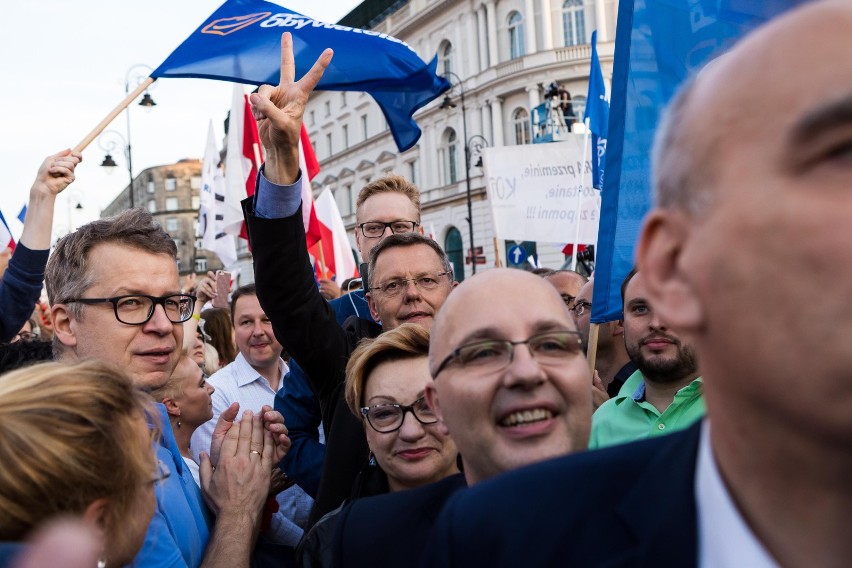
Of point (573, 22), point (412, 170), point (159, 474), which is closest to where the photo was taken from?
point (159, 474)

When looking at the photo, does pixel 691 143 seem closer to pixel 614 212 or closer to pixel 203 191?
pixel 614 212

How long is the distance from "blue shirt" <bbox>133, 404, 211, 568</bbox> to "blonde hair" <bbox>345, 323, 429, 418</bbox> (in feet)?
1.88

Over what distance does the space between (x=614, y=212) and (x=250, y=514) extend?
1920 mm

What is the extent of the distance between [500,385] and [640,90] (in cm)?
205

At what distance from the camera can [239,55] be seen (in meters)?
4.76

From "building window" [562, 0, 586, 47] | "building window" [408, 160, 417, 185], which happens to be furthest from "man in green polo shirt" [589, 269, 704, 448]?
"building window" [408, 160, 417, 185]

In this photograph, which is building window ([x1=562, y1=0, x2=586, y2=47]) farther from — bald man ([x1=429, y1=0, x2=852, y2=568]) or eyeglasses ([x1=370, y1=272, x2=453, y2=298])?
bald man ([x1=429, y1=0, x2=852, y2=568])

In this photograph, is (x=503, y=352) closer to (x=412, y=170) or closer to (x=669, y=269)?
(x=669, y=269)

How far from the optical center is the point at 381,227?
4.20 meters

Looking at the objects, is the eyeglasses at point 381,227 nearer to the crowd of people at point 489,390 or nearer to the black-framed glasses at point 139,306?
the crowd of people at point 489,390

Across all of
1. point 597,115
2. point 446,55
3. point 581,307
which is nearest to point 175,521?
point 581,307

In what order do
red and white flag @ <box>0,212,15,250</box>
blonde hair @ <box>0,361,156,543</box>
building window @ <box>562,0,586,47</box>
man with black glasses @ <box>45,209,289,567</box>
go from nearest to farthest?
1. blonde hair @ <box>0,361,156,543</box>
2. man with black glasses @ <box>45,209,289,567</box>
3. red and white flag @ <box>0,212,15,250</box>
4. building window @ <box>562,0,586,47</box>

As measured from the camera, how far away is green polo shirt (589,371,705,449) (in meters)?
2.97

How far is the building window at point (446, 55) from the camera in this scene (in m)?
38.6
